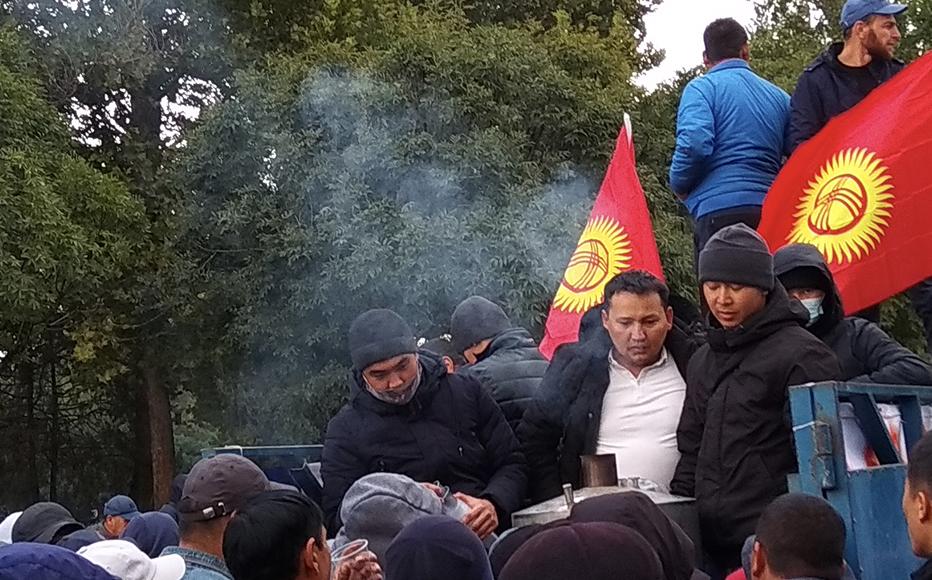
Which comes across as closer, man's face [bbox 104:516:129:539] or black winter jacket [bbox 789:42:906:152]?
black winter jacket [bbox 789:42:906:152]

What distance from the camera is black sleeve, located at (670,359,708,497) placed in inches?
157

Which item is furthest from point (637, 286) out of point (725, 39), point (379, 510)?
point (725, 39)

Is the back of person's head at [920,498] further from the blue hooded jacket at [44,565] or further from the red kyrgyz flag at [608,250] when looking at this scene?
the red kyrgyz flag at [608,250]

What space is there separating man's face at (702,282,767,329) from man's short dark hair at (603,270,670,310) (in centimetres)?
40

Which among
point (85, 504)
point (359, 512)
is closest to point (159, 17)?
point (85, 504)

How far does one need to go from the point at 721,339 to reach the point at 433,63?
10.1m

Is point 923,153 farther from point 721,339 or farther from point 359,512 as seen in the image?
point 359,512

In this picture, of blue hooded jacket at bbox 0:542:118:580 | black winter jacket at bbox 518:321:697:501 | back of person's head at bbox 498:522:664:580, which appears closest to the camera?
back of person's head at bbox 498:522:664:580

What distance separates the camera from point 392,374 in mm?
4555

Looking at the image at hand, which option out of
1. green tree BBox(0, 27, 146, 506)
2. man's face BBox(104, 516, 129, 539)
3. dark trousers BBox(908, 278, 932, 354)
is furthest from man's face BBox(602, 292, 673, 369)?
green tree BBox(0, 27, 146, 506)

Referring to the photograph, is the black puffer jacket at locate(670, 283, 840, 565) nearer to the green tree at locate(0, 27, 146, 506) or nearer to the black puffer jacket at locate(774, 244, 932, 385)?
the black puffer jacket at locate(774, 244, 932, 385)

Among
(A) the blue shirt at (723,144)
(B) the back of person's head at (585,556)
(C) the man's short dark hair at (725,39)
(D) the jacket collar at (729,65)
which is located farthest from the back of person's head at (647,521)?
(C) the man's short dark hair at (725,39)

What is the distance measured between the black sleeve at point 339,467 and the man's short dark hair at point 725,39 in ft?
8.06

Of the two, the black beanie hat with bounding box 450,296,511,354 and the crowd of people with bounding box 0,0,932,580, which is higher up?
the black beanie hat with bounding box 450,296,511,354
